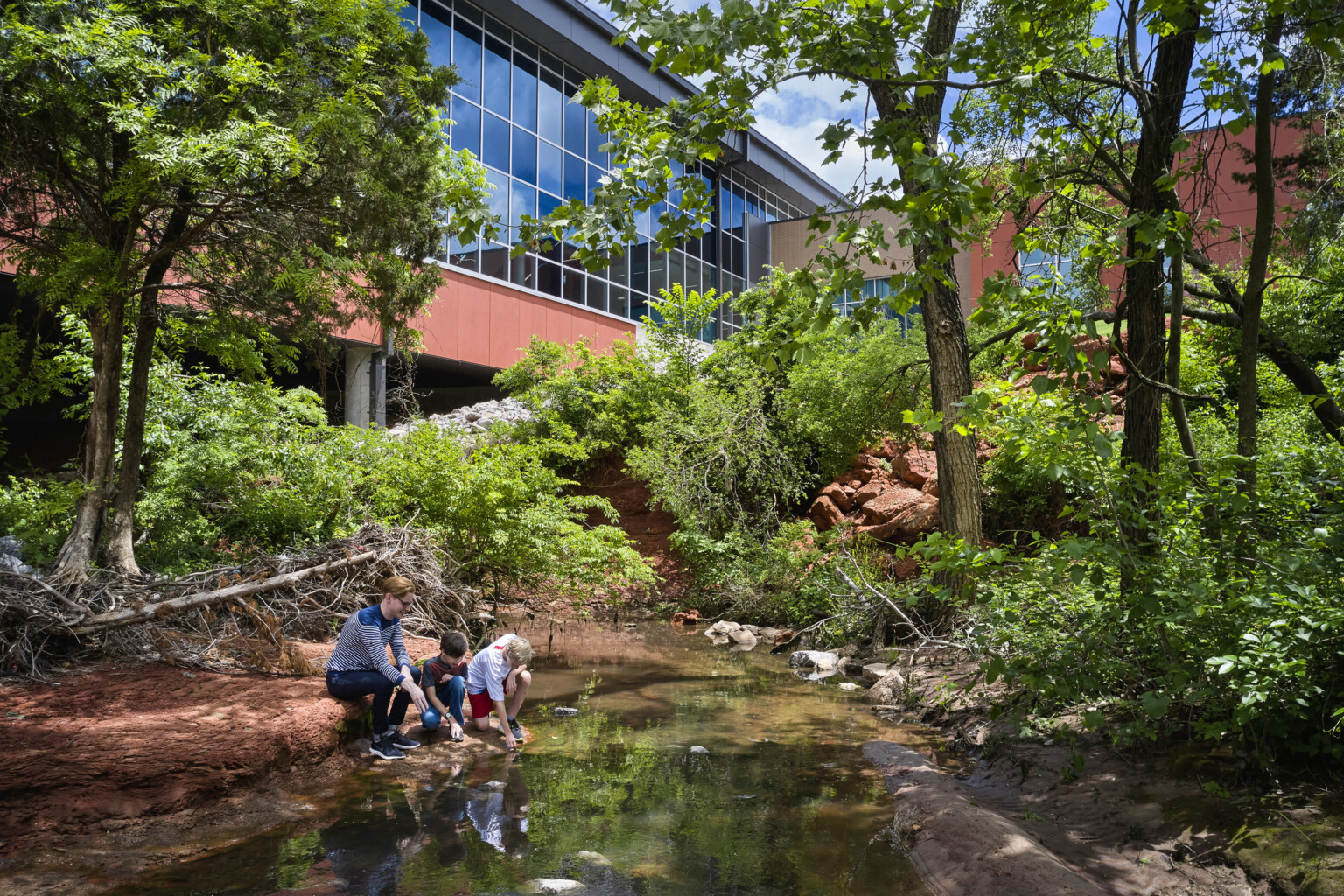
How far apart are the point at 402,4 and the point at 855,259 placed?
698 cm

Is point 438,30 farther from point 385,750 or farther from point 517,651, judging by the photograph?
point 385,750

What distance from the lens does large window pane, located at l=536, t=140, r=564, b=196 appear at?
25188mm

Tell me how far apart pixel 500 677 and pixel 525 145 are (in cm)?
2088

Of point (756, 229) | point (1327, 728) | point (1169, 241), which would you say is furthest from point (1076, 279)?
point (756, 229)

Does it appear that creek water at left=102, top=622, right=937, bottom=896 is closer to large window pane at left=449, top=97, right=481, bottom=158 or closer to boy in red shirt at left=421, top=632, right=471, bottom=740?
boy in red shirt at left=421, top=632, right=471, bottom=740

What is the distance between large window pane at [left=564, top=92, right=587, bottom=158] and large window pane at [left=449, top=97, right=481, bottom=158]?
3986 mm

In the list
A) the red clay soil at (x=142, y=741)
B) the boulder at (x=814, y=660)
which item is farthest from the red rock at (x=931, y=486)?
the red clay soil at (x=142, y=741)

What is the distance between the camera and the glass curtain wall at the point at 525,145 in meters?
22.3

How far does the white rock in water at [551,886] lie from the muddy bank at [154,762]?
179cm

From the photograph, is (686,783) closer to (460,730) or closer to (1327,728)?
(460,730)

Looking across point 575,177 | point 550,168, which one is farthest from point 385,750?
point 575,177

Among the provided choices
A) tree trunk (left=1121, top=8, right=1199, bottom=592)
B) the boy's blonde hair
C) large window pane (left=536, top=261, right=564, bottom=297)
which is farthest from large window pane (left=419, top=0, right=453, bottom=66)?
tree trunk (left=1121, top=8, right=1199, bottom=592)

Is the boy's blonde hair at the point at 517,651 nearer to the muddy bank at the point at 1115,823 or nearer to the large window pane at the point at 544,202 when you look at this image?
the muddy bank at the point at 1115,823

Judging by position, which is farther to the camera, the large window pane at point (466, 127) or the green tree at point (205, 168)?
the large window pane at point (466, 127)
